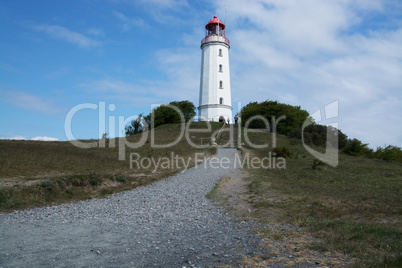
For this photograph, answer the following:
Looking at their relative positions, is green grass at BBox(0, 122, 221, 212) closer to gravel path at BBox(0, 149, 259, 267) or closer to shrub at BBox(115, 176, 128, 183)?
shrub at BBox(115, 176, 128, 183)

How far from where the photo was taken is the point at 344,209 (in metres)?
9.62

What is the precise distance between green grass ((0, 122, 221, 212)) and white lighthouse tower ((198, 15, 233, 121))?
888 inches

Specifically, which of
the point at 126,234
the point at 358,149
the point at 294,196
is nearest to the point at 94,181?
the point at 126,234

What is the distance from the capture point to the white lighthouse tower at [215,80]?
50062mm

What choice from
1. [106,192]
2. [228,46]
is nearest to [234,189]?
[106,192]

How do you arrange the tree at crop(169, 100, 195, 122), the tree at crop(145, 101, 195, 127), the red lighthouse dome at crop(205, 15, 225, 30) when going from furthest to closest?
the tree at crop(169, 100, 195, 122) < the tree at crop(145, 101, 195, 127) < the red lighthouse dome at crop(205, 15, 225, 30)

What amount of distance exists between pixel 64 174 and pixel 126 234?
9.73m

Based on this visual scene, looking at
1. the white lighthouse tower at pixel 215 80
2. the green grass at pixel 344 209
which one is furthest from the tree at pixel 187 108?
the green grass at pixel 344 209

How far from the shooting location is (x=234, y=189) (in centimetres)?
1394

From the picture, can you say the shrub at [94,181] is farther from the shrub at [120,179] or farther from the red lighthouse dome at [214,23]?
the red lighthouse dome at [214,23]

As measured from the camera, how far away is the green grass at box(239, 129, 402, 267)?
19.9 feet

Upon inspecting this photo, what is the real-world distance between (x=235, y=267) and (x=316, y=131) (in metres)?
37.7

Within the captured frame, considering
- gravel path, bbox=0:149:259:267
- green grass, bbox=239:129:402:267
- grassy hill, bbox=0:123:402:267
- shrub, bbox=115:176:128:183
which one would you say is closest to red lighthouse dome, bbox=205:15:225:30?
grassy hill, bbox=0:123:402:267

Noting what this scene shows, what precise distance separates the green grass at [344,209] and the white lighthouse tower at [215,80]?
31.9 m
